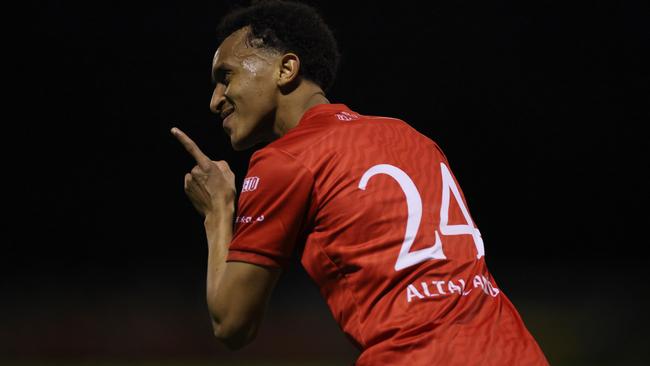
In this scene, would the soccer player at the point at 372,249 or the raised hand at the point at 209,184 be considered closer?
the soccer player at the point at 372,249

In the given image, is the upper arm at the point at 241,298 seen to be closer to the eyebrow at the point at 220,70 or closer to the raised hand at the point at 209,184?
the raised hand at the point at 209,184

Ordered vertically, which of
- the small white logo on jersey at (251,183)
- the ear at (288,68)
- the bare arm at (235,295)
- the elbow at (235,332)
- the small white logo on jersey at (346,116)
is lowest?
the elbow at (235,332)

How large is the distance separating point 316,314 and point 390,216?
452cm

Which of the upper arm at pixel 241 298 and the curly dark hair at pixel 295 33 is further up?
the curly dark hair at pixel 295 33

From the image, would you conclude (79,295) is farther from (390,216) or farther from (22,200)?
(390,216)

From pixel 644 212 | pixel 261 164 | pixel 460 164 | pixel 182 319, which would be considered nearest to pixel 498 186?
pixel 460 164

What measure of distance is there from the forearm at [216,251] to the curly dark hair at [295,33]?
0.43 meters

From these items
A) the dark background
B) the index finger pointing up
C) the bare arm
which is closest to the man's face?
the index finger pointing up

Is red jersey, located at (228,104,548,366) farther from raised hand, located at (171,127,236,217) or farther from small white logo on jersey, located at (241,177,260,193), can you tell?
raised hand, located at (171,127,236,217)

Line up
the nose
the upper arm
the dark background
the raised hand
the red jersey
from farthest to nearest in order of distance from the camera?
the dark background < the nose < the raised hand < the upper arm < the red jersey

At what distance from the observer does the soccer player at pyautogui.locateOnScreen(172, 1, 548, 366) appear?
1709 mm

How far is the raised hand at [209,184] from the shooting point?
7.12 feet

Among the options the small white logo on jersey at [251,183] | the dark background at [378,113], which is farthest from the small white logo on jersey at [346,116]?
the dark background at [378,113]

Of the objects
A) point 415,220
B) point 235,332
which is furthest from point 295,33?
point 235,332
